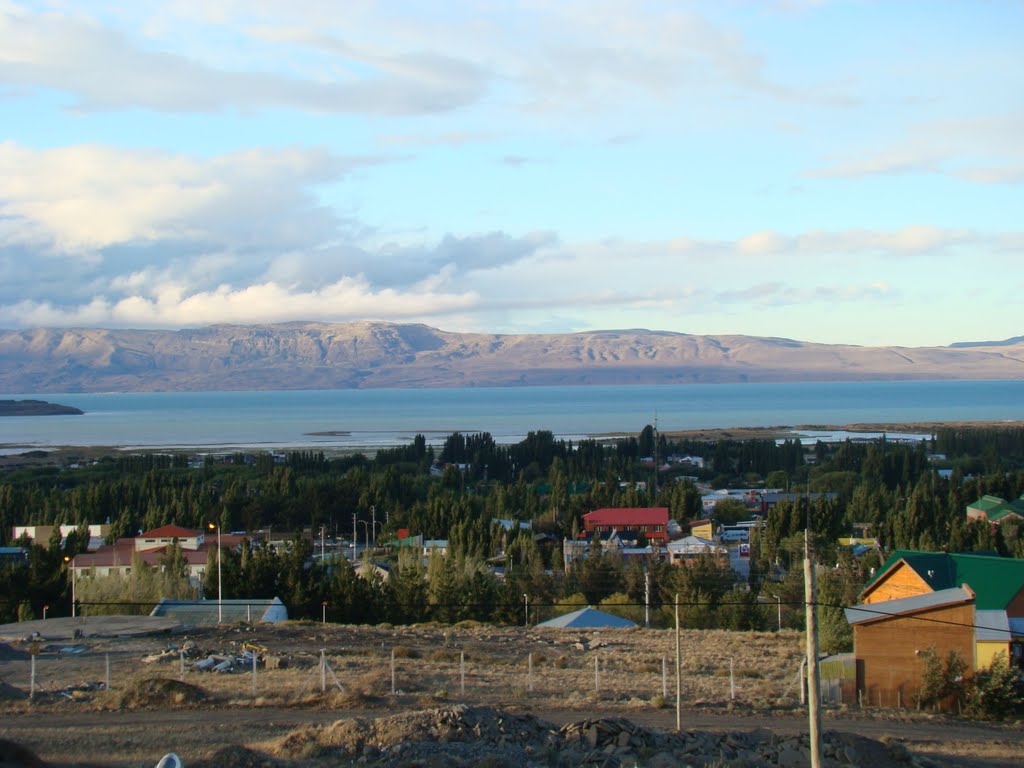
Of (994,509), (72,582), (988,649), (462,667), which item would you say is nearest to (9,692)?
(462,667)

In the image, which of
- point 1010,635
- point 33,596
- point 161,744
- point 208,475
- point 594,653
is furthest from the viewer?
point 208,475

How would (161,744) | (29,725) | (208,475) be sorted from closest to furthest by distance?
(161,744) → (29,725) → (208,475)

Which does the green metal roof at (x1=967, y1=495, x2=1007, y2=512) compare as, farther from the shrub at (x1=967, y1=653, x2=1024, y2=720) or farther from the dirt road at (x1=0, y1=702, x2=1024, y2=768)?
the dirt road at (x1=0, y1=702, x2=1024, y2=768)

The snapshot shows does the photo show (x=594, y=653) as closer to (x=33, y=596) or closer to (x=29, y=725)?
(x=29, y=725)

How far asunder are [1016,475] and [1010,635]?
41372 millimetres

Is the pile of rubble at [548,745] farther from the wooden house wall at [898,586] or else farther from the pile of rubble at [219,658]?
the wooden house wall at [898,586]

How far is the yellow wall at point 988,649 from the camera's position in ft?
55.6

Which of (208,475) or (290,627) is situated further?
(208,475)

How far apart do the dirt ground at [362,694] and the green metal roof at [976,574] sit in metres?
2.98

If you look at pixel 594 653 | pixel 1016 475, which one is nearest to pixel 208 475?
pixel 1016 475

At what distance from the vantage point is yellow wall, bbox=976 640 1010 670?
16953mm

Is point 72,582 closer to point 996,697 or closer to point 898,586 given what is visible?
point 898,586

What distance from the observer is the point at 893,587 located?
21.2 metres

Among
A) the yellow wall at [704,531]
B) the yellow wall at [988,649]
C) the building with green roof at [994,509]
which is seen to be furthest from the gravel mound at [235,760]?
the building with green roof at [994,509]
